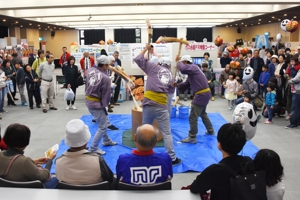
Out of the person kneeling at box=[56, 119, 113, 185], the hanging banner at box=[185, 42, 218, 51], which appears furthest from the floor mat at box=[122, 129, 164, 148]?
the hanging banner at box=[185, 42, 218, 51]

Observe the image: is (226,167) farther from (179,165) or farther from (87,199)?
(179,165)

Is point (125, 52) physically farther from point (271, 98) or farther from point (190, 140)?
point (190, 140)

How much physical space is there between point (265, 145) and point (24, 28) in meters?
20.5

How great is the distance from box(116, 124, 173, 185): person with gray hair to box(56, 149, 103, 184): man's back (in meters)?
0.18

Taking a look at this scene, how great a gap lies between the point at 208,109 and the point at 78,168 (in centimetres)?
614

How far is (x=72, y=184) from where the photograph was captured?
219cm

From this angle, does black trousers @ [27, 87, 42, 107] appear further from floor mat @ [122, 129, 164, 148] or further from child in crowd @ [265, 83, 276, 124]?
child in crowd @ [265, 83, 276, 124]

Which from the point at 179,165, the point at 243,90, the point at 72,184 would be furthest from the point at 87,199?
the point at 243,90

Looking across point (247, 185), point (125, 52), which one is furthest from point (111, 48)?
point (247, 185)

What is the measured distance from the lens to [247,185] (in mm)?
1838

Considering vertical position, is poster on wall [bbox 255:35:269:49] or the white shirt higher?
poster on wall [bbox 255:35:269:49]

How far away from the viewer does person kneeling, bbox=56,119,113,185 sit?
2.24 metres

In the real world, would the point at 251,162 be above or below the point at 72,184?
above

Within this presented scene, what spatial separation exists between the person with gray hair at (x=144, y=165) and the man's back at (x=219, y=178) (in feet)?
1.00
